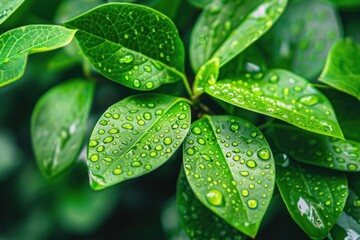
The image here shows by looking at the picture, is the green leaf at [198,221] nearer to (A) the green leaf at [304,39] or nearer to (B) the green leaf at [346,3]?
(A) the green leaf at [304,39]

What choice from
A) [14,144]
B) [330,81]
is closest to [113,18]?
[330,81]

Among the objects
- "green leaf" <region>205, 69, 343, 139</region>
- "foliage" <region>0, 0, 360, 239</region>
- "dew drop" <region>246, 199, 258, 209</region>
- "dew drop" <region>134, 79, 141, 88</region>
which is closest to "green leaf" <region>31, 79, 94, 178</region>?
"foliage" <region>0, 0, 360, 239</region>

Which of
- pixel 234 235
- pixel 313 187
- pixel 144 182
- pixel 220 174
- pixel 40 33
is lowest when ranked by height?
pixel 144 182

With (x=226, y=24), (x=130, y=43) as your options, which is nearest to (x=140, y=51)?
(x=130, y=43)

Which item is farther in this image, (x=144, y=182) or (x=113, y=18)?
(x=144, y=182)

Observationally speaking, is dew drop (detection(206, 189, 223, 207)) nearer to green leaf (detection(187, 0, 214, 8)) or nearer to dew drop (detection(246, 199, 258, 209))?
dew drop (detection(246, 199, 258, 209))

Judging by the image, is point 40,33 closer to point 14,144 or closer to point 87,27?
point 87,27
